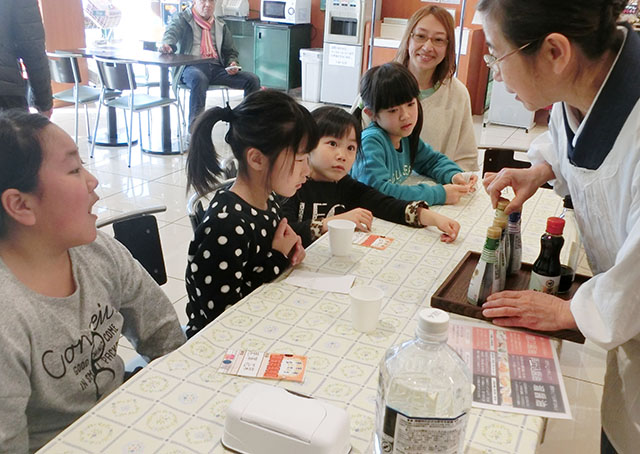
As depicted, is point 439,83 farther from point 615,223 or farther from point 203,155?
point 615,223

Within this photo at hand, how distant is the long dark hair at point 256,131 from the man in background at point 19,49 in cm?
150

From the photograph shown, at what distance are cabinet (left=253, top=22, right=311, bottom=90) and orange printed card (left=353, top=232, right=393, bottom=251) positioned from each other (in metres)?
6.21

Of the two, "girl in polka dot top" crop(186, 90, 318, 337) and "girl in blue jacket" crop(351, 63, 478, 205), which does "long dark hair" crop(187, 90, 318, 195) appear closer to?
"girl in polka dot top" crop(186, 90, 318, 337)

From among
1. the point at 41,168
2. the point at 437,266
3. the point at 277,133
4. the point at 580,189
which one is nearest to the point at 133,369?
the point at 41,168

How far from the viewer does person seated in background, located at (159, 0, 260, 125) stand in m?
5.39

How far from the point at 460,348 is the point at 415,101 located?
126 cm

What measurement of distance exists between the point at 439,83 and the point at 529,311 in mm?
1584

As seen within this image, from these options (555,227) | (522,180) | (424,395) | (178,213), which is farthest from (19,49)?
(424,395)

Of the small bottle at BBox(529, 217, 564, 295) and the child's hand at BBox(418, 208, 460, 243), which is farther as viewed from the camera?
the child's hand at BBox(418, 208, 460, 243)

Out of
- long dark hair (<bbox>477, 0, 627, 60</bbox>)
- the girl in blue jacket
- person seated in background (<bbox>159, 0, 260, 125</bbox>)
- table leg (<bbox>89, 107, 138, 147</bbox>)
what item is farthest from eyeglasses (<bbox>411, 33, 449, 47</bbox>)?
table leg (<bbox>89, 107, 138, 147</bbox>)

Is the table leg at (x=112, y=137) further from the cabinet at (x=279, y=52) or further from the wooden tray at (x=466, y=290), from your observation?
the wooden tray at (x=466, y=290)

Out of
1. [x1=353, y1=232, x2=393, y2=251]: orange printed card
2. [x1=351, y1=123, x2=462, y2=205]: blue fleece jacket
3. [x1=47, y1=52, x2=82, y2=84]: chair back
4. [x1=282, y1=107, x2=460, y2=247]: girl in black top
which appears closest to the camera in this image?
[x1=353, y1=232, x2=393, y2=251]: orange printed card

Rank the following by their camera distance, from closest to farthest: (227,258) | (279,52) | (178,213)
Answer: (227,258)
(178,213)
(279,52)

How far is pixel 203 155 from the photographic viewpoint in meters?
1.54
